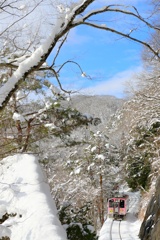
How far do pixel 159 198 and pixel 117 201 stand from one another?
10976 millimetres

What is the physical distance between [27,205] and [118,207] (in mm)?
14458

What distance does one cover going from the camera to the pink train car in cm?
1767

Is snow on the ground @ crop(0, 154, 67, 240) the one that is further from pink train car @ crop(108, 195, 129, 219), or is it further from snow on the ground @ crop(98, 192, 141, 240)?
pink train car @ crop(108, 195, 129, 219)

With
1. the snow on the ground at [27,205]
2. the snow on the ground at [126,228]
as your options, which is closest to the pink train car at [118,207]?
the snow on the ground at [126,228]

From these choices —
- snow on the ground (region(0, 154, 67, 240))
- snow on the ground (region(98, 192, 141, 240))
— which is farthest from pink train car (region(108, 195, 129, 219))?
snow on the ground (region(0, 154, 67, 240))

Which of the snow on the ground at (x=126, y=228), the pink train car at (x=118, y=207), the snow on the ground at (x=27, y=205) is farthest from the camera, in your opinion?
the pink train car at (x=118, y=207)

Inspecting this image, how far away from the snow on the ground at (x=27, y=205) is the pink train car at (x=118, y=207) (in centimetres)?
1274

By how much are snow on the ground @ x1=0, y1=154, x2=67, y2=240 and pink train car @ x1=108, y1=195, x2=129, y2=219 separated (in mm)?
12738

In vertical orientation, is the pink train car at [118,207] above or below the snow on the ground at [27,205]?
below

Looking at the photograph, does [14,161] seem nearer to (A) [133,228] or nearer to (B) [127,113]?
(B) [127,113]

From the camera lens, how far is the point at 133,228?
50.5 ft

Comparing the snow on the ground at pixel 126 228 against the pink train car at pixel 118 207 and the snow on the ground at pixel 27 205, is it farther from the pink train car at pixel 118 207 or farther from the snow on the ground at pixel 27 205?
the snow on the ground at pixel 27 205

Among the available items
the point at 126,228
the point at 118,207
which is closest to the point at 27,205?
the point at 126,228

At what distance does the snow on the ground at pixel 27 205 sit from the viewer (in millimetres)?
3246
